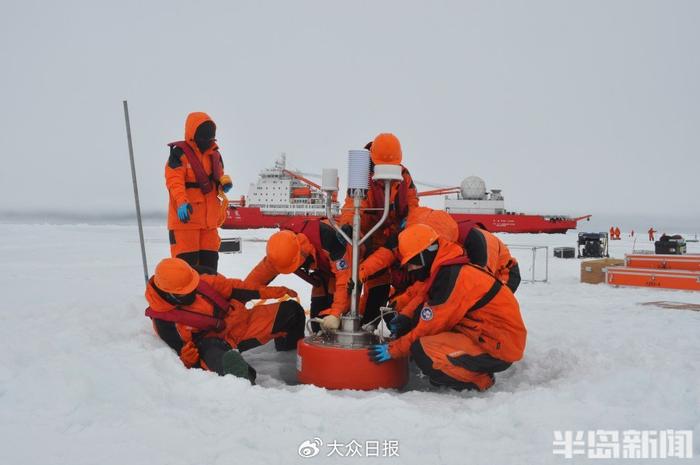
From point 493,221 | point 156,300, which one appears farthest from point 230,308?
point 493,221

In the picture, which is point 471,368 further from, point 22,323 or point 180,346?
point 22,323

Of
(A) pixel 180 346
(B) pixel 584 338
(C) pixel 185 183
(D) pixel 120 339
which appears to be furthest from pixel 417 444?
(C) pixel 185 183

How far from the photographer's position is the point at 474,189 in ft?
105

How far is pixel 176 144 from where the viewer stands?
373 centimetres

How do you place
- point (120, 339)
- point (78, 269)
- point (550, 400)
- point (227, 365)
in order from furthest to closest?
point (78, 269) → point (120, 339) → point (227, 365) → point (550, 400)

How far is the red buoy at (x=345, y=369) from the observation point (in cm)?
277

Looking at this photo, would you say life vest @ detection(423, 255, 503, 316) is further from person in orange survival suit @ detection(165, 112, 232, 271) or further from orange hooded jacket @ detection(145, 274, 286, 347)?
person in orange survival suit @ detection(165, 112, 232, 271)

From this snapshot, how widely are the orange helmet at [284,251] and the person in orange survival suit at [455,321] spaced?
71cm

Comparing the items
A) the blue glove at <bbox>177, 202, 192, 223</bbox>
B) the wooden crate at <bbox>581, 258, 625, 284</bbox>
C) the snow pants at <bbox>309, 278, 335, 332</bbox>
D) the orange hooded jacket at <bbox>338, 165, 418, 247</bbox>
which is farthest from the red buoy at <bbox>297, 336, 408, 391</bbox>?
the wooden crate at <bbox>581, 258, 625, 284</bbox>

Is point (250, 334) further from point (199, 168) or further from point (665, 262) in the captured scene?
point (665, 262)

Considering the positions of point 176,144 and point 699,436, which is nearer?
point 699,436

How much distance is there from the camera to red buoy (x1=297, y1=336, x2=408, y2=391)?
277cm

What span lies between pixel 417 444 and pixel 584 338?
2190mm

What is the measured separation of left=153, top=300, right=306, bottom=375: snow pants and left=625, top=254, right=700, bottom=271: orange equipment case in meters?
6.09
